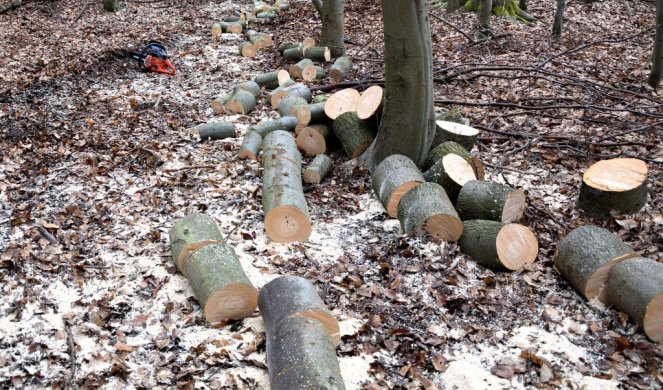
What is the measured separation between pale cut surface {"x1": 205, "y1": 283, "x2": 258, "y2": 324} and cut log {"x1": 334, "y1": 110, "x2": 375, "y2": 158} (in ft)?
8.97

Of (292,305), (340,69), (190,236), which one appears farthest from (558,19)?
(292,305)

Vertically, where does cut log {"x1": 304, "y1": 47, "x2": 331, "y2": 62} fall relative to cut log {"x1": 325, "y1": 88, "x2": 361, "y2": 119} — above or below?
below

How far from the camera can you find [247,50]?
10.6m

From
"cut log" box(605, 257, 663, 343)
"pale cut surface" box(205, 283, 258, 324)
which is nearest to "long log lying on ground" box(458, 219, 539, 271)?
"cut log" box(605, 257, 663, 343)

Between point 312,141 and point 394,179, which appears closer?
point 394,179

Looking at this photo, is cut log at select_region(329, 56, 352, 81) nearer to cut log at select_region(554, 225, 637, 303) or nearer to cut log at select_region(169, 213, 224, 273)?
cut log at select_region(169, 213, 224, 273)

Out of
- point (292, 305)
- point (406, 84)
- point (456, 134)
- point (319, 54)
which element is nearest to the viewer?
point (292, 305)

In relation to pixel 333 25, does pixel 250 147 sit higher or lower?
lower

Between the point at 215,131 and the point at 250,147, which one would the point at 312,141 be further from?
the point at 215,131

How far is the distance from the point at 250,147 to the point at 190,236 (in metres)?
2.16

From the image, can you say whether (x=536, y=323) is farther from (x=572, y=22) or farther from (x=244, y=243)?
(x=572, y=22)

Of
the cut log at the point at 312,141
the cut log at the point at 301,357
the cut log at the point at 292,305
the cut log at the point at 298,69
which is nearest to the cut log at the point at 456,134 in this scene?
the cut log at the point at 312,141

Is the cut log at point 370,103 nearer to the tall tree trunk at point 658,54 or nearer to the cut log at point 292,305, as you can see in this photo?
the cut log at point 292,305

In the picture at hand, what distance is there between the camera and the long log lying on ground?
4.08 m
